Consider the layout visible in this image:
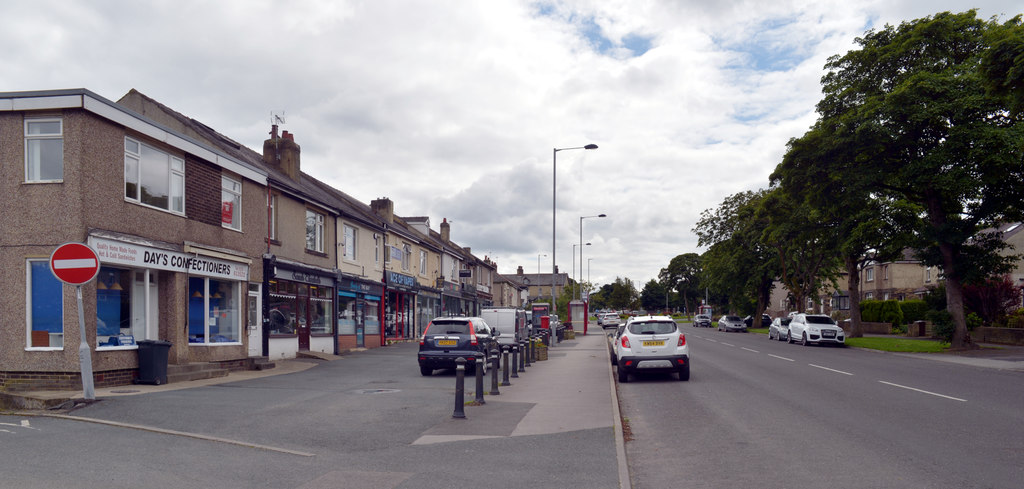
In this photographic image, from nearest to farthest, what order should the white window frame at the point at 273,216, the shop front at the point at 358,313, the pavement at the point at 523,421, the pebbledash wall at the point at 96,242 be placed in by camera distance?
the pavement at the point at 523,421 → the pebbledash wall at the point at 96,242 → the white window frame at the point at 273,216 → the shop front at the point at 358,313

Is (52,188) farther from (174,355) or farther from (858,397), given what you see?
(858,397)

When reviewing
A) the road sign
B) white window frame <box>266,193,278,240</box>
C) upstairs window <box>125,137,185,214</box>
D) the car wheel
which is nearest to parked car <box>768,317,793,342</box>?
the car wheel

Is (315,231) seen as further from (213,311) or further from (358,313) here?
(213,311)

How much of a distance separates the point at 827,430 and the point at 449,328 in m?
10.9

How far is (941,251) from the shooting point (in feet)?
90.5

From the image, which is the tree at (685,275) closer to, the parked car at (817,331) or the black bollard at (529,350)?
the parked car at (817,331)

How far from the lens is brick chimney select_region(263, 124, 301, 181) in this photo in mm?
27984

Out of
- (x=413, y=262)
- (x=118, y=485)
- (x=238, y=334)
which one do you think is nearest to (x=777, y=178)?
(x=413, y=262)

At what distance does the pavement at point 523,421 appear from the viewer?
754 cm

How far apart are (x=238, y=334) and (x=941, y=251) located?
25.0 m

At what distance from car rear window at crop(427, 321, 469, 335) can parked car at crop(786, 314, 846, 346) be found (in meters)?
20.2

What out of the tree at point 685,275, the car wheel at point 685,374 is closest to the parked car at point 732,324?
the car wheel at point 685,374

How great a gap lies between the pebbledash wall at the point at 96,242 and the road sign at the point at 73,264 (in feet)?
7.18

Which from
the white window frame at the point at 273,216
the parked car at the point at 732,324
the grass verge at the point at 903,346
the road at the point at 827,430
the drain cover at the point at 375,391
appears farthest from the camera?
the parked car at the point at 732,324
